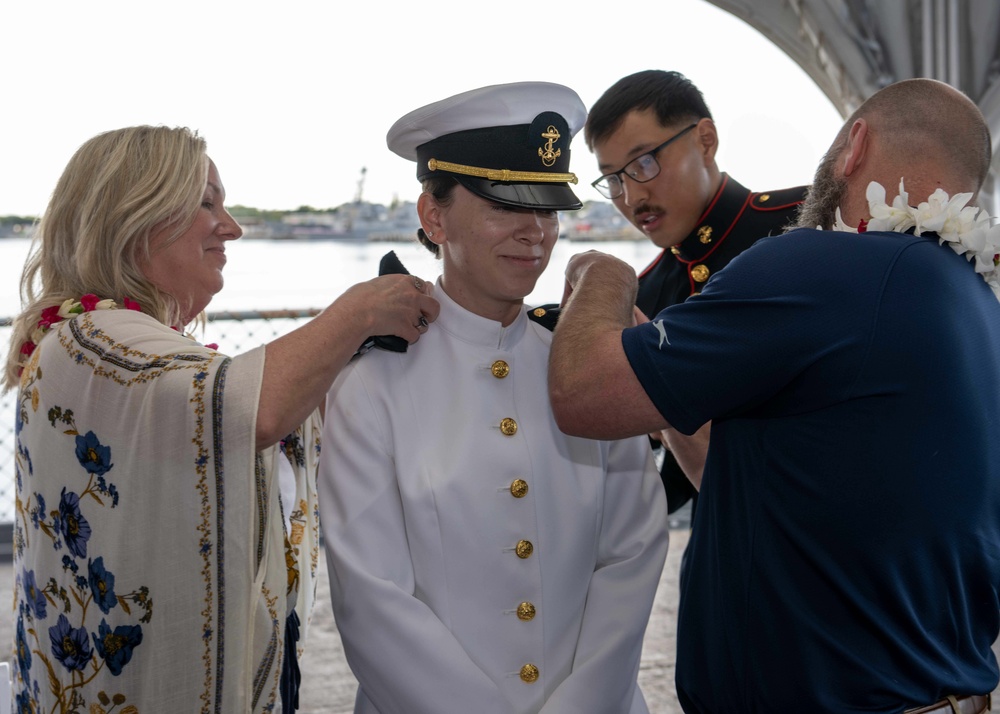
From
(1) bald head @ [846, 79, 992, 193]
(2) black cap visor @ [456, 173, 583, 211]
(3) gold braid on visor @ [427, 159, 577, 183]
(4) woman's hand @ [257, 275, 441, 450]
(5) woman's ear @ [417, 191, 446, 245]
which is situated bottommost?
(4) woman's hand @ [257, 275, 441, 450]

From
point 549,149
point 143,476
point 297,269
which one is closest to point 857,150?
point 549,149

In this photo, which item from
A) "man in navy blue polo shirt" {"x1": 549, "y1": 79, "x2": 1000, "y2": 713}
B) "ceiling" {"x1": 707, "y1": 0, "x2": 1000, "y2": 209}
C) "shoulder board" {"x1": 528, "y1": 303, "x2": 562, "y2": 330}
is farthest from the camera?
"ceiling" {"x1": 707, "y1": 0, "x2": 1000, "y2": 209}

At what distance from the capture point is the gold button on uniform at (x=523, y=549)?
163cm

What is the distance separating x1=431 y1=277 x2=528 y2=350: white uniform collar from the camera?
1.75m

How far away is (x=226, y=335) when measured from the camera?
475 centimetres

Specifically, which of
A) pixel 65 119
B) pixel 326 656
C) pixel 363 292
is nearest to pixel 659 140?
pixel 363 292

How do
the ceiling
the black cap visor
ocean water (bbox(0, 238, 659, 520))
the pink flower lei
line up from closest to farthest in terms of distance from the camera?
the pink flower lei, the black cap visor, ocean water (bbox(0, 238, 659, 520)), the ceiling

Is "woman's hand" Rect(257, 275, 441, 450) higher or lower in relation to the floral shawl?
higher

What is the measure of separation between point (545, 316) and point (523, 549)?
51cm

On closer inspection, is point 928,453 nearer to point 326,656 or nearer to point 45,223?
point 45,223

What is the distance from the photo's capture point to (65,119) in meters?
5.03

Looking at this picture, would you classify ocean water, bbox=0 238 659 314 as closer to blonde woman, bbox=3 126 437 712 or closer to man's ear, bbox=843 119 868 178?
blonde woman, bbox=3 126 437 712

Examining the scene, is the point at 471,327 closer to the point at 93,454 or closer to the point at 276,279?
the point at 93,454

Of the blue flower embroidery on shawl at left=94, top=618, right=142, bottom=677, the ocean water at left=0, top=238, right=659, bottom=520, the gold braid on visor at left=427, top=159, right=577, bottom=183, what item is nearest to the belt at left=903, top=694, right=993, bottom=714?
the gold braid on visor at left=427, top=159, right=577, bottom=183
